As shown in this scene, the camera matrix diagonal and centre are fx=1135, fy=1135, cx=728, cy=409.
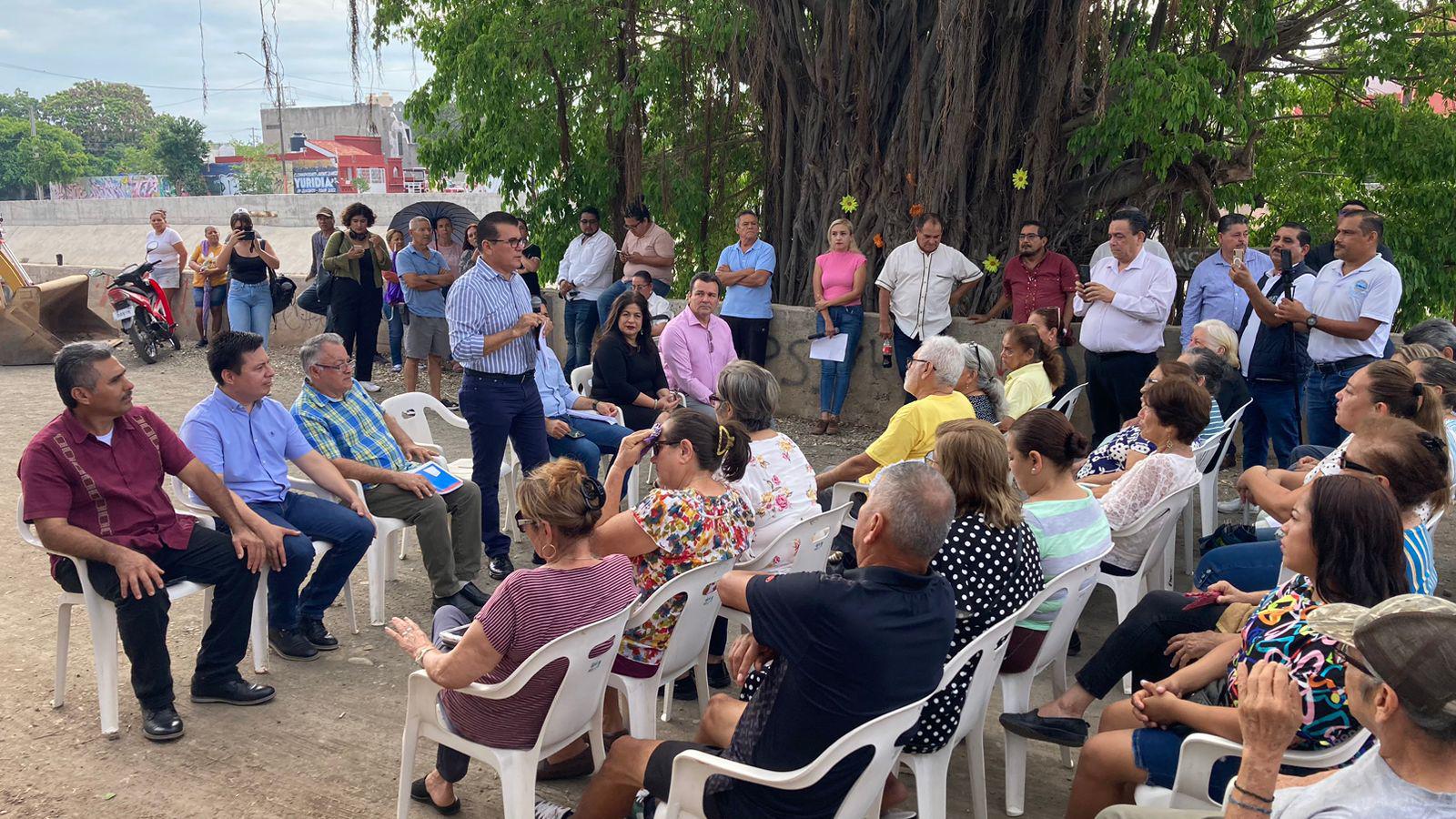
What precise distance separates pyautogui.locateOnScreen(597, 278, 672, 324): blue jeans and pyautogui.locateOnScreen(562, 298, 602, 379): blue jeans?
11 cm

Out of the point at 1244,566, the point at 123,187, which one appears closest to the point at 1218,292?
the point at 1244,566

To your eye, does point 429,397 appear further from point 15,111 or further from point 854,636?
point 15,111

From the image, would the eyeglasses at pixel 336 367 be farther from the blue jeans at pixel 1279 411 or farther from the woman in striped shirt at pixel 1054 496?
the blue jeans at pixel 1279 411

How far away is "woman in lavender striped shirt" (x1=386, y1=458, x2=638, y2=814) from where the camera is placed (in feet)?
10.2

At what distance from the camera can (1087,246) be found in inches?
388

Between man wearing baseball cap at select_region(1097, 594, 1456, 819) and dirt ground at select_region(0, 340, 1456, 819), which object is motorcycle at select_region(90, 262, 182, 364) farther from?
man wearing baseball cap at select_region(1097, 594, 1456, 819)

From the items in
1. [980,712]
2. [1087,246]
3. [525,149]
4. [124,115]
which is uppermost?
[124,115]

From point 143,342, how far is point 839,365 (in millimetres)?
8146

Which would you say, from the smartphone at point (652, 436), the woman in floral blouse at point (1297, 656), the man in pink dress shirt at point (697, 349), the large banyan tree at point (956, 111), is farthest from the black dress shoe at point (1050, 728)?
the large banyan tree at point (956, 111)

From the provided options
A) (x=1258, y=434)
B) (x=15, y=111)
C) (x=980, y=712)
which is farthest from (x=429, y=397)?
(x=15, y=111)

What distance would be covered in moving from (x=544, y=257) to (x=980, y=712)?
949 cm

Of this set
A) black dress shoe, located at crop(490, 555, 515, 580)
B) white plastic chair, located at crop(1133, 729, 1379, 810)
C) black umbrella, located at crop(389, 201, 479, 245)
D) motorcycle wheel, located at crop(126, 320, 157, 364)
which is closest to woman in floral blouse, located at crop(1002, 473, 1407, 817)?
white plastic chair, located at crop(1133, 729, 1379, 810)

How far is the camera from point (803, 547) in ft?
13.9

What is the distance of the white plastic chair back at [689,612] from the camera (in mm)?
3533
